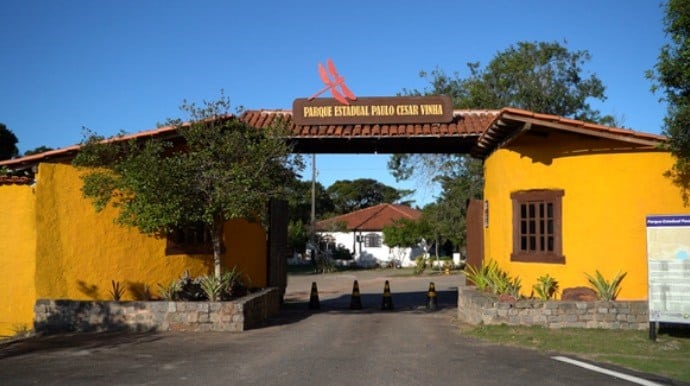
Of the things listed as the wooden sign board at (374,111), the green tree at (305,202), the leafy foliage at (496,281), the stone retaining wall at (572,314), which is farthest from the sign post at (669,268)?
the green tree at (305,202)

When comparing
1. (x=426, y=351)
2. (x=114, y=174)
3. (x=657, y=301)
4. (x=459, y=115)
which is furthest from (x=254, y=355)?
(x=459, y=115)

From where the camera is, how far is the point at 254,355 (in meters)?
9.63

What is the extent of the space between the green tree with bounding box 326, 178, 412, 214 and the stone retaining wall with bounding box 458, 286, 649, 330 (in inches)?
2613

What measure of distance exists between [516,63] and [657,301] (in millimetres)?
16912

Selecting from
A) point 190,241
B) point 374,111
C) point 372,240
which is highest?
point 374,111

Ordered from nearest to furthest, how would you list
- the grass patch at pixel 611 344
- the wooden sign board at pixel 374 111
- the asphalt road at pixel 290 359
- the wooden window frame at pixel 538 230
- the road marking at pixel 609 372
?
the road marking at pixel 609 372
the asphalt road at pixel 290 359
the grass patch at pixel 611 344
the wooden window frame at pixel 538 230
the wooden sign board at pixel 374 111

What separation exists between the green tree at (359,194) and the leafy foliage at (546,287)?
65617mm

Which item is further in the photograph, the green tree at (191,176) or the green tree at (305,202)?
the green tree at (305,202)

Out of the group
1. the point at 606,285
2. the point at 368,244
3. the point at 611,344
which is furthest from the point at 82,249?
the point at 368,244

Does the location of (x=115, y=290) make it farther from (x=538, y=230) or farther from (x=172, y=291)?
(x=538, y=230)

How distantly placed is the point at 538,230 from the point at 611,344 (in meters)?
3.57

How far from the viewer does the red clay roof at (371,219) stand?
4962 centimetres

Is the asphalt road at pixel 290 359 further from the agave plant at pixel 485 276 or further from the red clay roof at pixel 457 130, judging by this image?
the red clay roof at pixel 457 130

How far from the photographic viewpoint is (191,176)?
490 inches
